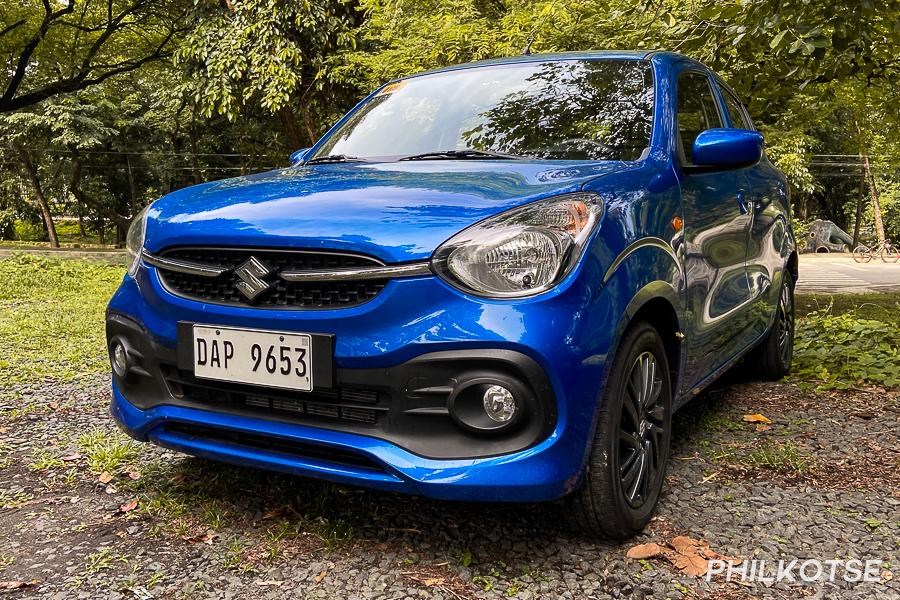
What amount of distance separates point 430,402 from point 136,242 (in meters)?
1.24

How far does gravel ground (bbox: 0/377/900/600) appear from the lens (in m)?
2.27

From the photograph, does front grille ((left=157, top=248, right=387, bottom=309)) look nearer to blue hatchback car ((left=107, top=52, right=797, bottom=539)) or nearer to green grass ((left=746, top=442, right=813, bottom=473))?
blue hatchback car ((left=107, top=52, right=797, bottom=539))

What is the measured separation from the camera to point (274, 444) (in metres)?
2.39

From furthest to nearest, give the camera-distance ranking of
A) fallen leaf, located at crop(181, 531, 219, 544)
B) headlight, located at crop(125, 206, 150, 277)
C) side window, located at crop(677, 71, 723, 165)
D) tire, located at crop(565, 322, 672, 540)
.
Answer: side window, located at crop(677, 71, 723, 165)
headlight, located at crop(125, 206, 150, 277)
fallen leaf, located at crop(181, 531, 219, 544)
tire, located at crop(565, 322, 672, 540)

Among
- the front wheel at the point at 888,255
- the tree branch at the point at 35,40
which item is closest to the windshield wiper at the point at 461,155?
the tree branch at the point at 35,40

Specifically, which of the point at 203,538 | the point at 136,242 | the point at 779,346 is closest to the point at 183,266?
the point at 136,242

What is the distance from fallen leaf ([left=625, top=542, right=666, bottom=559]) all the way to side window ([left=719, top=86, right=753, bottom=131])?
250 centimetres

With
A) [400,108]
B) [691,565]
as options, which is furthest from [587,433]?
[400,108]

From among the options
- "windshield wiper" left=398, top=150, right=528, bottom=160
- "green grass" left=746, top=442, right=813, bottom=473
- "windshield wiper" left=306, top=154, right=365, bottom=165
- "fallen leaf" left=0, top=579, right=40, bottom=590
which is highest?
"windshield wiper" left=398, top=150, right=528, bottom=160

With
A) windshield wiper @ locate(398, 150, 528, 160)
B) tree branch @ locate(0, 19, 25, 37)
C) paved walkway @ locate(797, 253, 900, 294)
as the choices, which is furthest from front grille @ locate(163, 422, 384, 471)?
paved walkway @ locate(797, 253, 900, 294)

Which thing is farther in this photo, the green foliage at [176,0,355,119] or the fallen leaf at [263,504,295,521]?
the green foliage at [176,0,355,119]

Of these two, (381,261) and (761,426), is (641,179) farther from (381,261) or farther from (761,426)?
(761,426)

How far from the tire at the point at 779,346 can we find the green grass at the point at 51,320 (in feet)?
13.5

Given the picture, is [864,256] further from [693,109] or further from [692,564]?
[692,564]
